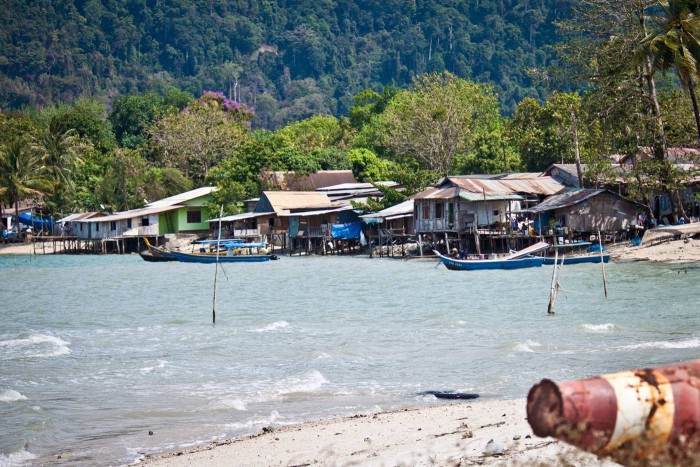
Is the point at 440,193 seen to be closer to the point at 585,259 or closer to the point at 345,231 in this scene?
the point at 345,231

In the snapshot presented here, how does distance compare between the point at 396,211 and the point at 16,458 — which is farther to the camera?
the point at 396,211

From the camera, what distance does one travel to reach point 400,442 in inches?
386

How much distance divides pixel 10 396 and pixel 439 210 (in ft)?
114

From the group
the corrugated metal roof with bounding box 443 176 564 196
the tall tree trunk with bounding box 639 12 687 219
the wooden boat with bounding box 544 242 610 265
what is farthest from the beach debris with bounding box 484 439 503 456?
the corrugated metal roof with bounding box 443 176 564 196

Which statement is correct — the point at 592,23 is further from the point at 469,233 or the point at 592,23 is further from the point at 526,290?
the point at 526,290

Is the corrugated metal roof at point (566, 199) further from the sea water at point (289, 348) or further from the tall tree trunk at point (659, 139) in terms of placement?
the sea water at point (289, 348)

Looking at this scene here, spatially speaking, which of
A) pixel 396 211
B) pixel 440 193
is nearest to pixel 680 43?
pixel 440 193

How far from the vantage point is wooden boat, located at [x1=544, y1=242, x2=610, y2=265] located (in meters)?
37.0

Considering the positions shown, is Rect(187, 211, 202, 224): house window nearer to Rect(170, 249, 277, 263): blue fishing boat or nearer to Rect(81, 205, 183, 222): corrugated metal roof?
Rect(81, 205, 183, 222): corrugated metal roof

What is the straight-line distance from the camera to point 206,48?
19788 centimetres

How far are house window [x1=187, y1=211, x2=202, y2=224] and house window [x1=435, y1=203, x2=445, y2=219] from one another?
21.9 meters

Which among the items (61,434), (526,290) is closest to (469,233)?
(526,290)

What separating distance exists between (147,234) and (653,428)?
58.8m

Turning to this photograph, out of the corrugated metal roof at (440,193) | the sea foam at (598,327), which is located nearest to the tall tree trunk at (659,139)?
the corrugated metal roof at (440,193)
